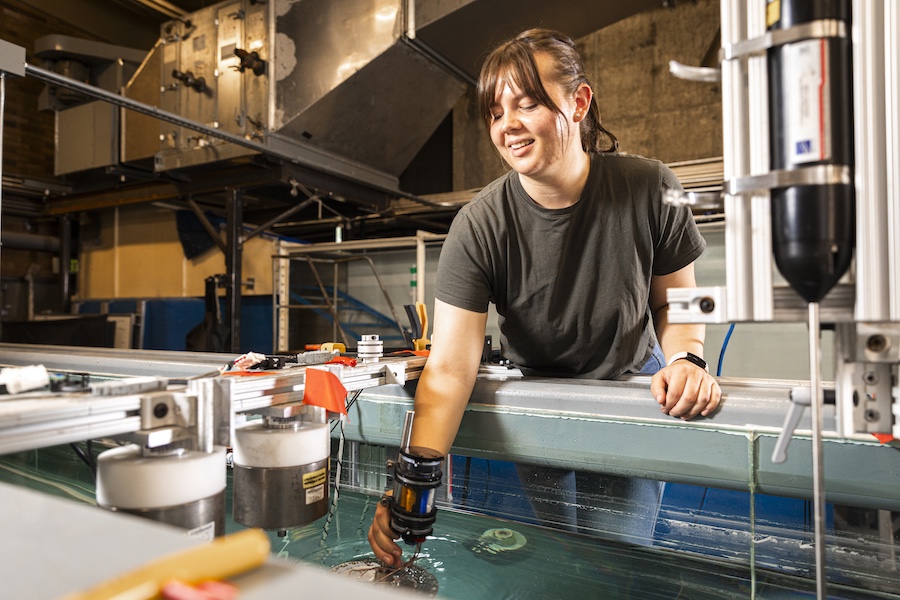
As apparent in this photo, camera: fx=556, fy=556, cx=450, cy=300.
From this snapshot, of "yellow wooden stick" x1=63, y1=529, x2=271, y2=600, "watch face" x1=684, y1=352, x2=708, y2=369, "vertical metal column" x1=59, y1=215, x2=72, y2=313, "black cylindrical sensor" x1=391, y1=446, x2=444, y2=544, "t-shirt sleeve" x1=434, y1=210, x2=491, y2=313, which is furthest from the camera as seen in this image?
"vertical metal column" x1=59, y1=215, x2=72, y2=313

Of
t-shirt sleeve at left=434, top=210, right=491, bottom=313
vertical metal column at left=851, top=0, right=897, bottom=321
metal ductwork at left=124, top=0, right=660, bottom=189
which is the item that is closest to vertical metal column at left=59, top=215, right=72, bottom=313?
metal ductwork at left=124, top=0, right=660, bottom=189

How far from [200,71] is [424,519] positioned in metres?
3.64

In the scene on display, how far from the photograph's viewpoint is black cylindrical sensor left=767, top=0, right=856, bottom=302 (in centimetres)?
48

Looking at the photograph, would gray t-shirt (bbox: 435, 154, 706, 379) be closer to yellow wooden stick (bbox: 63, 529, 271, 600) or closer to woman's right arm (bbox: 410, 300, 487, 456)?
woman's right arm (bbox: 410, 300, 487, 456)

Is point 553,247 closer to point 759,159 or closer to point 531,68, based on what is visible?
point 531,68

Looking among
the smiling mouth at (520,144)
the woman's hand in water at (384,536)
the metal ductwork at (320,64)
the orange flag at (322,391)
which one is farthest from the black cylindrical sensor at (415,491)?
the metal ductwork at (320,64)

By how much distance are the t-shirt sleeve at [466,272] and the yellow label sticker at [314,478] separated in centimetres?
43

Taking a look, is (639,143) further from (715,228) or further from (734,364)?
(734,364)

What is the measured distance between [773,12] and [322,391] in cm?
64

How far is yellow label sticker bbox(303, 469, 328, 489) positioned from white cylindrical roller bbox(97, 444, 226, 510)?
0.52ft

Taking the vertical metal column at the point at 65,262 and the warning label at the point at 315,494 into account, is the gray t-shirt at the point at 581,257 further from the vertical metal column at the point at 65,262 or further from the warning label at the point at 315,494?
the vertical metal column at the point at 65,262

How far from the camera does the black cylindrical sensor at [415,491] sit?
80 cm

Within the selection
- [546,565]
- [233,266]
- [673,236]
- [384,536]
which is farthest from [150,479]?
[233,266]

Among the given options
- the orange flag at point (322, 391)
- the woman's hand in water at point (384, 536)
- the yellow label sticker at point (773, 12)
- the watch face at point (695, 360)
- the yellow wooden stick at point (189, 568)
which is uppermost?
the yellow label sticker at point (773, 12)
